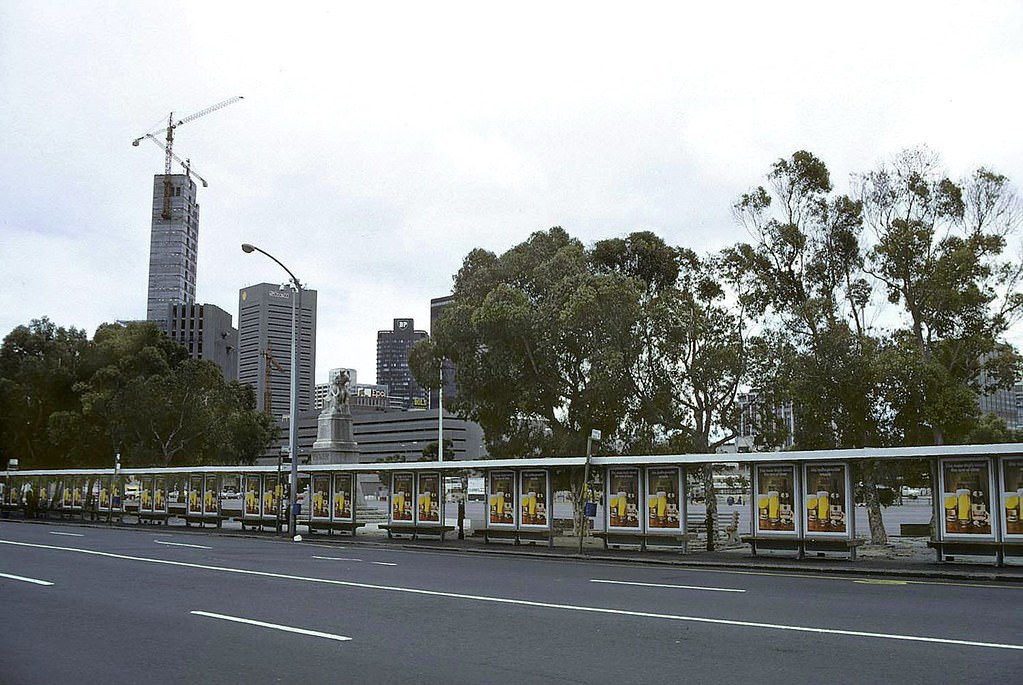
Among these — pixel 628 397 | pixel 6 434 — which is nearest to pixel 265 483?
pixel 628 397

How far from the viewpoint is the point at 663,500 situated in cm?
2586

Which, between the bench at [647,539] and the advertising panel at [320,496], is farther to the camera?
the advertising panel at [320,496]

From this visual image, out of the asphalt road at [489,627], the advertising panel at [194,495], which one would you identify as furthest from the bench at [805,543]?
the advertising panel at [194,495]

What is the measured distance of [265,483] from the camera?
125 feet

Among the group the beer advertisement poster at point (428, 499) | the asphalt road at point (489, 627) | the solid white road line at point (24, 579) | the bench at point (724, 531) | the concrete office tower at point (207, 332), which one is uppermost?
the concrete office tower at point (207, 332)

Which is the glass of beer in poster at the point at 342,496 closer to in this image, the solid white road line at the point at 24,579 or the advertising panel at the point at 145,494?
the advertising panel at the point at 145,494

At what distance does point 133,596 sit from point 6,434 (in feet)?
202

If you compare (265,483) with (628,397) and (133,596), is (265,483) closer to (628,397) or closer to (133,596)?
(628,397)

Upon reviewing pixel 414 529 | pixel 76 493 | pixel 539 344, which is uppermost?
pixel 539 344

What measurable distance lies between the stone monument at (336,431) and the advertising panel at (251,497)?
12767 mm

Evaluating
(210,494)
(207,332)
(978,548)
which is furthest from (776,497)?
(207,332)

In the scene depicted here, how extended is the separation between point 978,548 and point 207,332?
148884 millimetres

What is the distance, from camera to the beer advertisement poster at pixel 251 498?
1513 inches

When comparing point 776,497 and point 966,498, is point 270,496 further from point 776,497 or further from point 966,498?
point 966,498
